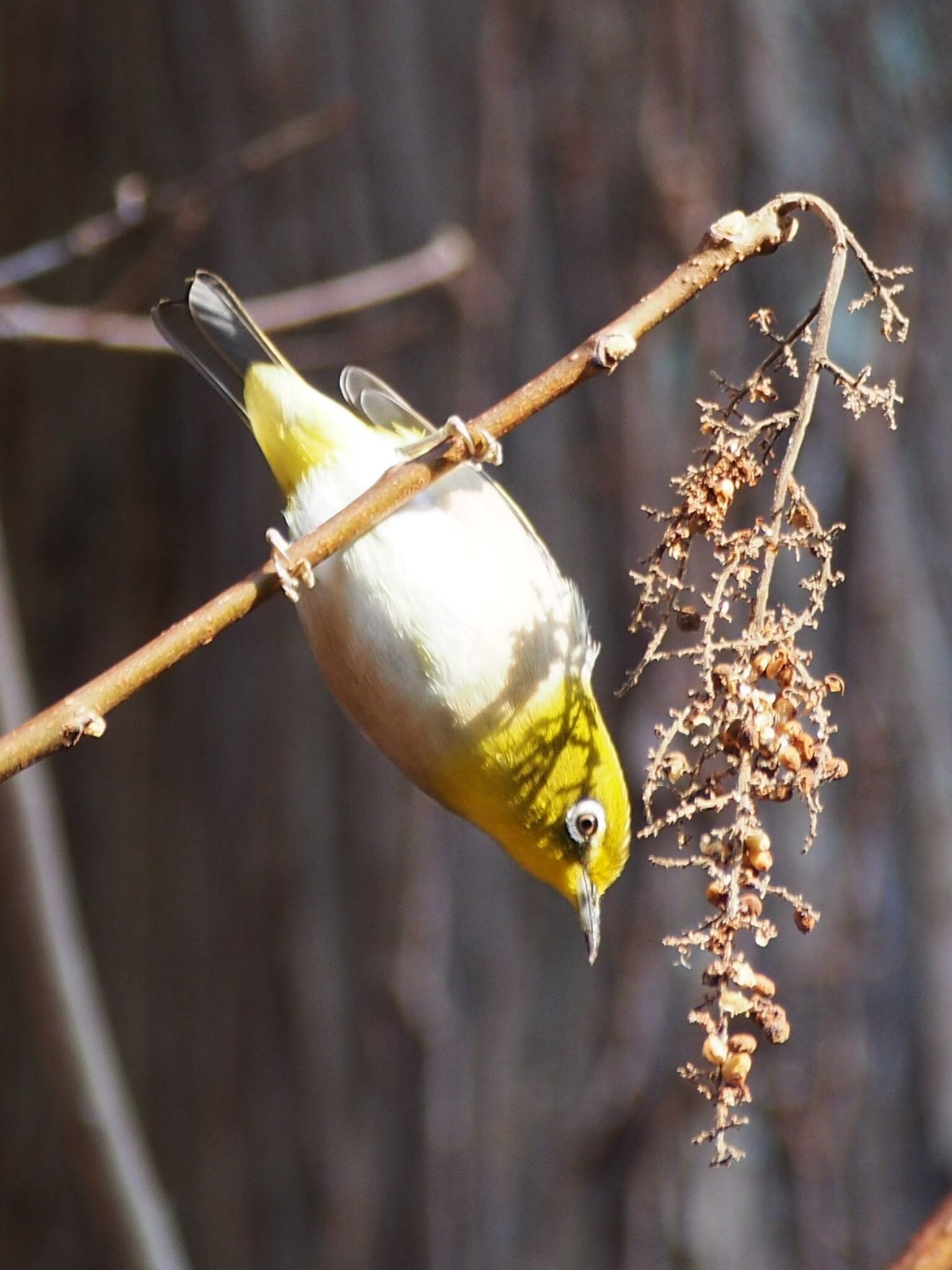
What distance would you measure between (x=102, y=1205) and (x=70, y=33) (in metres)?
3.62

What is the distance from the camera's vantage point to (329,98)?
413cm

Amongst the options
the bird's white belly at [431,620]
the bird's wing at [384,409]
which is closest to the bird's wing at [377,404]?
the bird's wing at [384,409]

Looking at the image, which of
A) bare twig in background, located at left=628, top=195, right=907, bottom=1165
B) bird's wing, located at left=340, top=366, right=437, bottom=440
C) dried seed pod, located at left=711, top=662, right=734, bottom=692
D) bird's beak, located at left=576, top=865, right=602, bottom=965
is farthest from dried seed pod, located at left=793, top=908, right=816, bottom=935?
bird's wing, located at left=340, top=366, right=437, bottom=440

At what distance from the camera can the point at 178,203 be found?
3088mm

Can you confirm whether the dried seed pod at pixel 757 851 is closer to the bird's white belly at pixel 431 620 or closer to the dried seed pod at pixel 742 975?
the dried seed pod at pixel 742 975

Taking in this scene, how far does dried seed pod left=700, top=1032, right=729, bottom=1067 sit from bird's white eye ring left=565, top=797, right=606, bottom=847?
1035 millimetres

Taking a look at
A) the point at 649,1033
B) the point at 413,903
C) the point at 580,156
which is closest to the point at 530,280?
the point at 580,156

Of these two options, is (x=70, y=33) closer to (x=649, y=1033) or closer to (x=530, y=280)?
(x=530, y=280)

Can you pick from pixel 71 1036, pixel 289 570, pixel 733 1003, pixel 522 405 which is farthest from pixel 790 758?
pixel 71 1036

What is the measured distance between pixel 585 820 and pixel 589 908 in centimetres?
22

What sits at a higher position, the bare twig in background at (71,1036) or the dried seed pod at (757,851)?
the bare twig in background at (71,1036)

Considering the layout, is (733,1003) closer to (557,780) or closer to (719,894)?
(719,894)

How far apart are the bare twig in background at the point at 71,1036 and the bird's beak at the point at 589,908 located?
4.51ft

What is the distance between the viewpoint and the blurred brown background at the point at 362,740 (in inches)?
138
